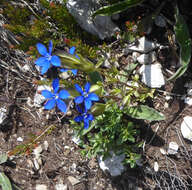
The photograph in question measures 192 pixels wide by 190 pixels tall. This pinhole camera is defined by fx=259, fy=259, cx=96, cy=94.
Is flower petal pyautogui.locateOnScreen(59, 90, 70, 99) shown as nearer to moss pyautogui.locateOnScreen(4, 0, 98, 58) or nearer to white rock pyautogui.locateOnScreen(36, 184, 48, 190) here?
moss pyautogui.locateOnScreen(4, 0, 98, 58)

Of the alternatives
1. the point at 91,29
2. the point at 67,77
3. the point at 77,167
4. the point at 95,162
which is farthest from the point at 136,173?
the point at 91,29

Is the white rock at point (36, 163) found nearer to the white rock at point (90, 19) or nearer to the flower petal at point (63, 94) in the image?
the flower petal at point (63, 94)

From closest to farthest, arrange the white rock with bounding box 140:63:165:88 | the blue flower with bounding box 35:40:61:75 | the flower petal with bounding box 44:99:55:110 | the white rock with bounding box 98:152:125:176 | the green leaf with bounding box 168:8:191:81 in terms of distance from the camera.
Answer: the blue flower with bounding box 35:40:61:75, the flower petal with bounding box 44:99:55:110, the green leaf with bounding box 168:8:191:81, the white rock with bounding box 140:63:165:88, the white rock with bounding box 98:152:125:176

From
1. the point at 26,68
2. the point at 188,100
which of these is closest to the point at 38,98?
the point at 26,68

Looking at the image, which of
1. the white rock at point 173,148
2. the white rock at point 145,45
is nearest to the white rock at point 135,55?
the white rock at point 145,45

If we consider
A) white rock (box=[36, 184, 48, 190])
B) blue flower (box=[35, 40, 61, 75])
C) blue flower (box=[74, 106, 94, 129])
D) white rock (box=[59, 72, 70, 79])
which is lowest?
white rock (box=[36, 184, 48, 190])

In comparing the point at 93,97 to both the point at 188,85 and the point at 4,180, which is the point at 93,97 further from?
the point at 4,180

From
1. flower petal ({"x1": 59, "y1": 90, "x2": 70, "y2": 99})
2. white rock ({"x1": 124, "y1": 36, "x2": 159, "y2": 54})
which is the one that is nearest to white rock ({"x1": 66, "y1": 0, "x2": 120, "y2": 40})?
white rock ({"x1": 124, "y1": 36, "x2": 159, "y2": 54})
